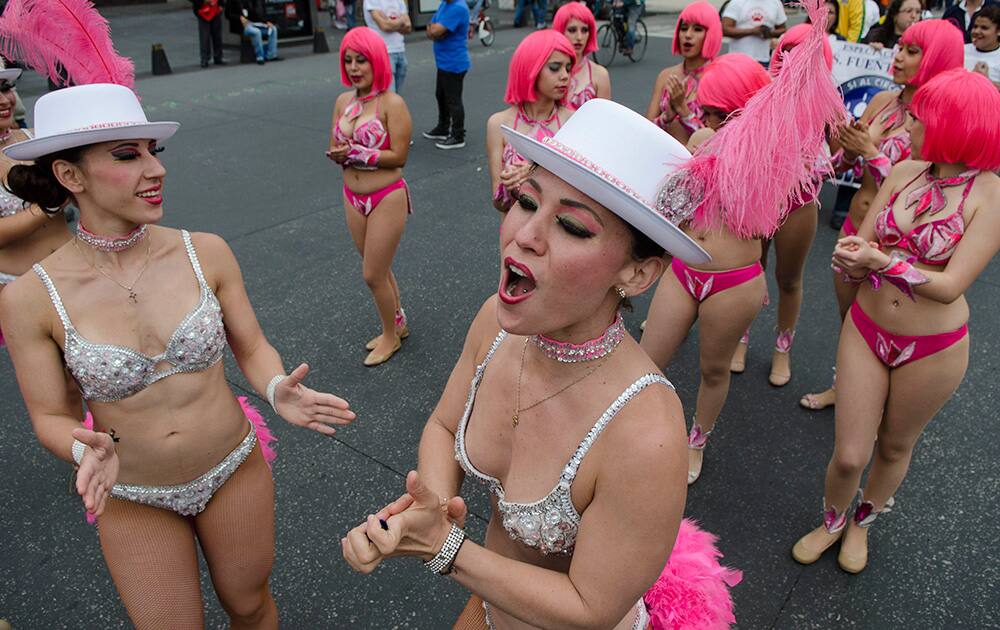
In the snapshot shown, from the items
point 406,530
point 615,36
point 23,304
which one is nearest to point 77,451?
point 23,304

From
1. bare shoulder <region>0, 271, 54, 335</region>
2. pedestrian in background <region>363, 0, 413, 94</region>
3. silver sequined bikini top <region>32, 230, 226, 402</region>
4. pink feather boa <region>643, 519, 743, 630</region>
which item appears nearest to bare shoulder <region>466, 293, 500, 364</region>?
pink feather boa <region>643, 519, 743, 630</region>

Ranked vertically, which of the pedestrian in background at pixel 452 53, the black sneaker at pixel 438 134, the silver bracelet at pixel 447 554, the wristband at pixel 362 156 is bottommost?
the black sneaker at pixel 438 134

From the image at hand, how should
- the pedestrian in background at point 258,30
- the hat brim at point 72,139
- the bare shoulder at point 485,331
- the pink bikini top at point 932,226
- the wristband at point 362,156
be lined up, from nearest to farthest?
1. the bare shoulder at point 485,331
2. the hat brim at point 72,139
3. the pink bikini top at point 932,226
4. the wristband at point 362,156
5. the pedestrian in background at point 258,30

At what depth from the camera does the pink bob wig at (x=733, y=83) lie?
319cm

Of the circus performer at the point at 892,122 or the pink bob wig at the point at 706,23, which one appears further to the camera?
the pink bob wig at the point at 706,23

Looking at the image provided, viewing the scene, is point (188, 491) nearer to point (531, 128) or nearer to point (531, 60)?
point (531, 128)

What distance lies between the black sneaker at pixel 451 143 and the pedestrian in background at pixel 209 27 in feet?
24.5

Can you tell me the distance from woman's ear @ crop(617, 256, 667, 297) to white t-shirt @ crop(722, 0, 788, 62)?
585 cm

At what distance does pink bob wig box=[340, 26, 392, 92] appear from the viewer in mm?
4367

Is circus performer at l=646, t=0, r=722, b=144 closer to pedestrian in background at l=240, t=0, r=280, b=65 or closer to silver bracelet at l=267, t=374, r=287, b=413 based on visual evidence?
silver bracelet at l=267, t=374, r=287, b=413

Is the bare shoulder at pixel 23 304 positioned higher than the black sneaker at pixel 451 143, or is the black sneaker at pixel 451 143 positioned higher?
the bare shoulder at pixel 23 304

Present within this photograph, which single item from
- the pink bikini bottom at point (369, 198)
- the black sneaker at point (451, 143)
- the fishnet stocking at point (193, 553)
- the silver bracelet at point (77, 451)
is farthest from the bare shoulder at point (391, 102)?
the black sneaker at point (451, 143)

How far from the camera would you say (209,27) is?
45.9 ft

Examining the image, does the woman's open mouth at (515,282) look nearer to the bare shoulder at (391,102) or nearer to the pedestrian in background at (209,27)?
the bare shoulder at (391,102)
